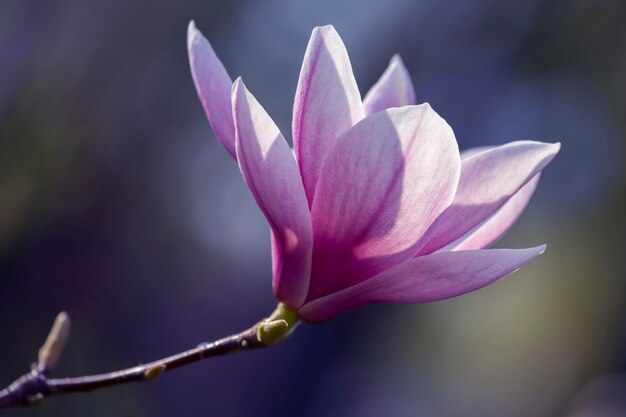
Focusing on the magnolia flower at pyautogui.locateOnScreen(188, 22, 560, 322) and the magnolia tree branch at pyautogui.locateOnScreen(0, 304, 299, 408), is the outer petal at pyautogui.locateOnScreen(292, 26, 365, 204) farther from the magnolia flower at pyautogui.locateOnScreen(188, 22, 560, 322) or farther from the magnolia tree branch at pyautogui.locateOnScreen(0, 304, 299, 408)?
the magnolia tree branch at pyautogui.locateOnScreen(0, 304, 299, 408)

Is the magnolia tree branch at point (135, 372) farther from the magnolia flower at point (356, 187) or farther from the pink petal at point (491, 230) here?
the pink petal at point (491, 230)

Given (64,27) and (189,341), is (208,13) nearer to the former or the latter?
(64,27)

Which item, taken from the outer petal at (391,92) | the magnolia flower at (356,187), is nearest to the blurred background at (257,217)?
the outer petal at (391,92)

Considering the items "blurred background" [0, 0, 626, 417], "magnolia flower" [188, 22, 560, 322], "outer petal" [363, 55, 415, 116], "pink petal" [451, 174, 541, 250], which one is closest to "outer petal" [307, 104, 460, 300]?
"magnolia flower" [188, 22, 560, 322]

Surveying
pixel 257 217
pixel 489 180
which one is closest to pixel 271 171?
pixel 489 180

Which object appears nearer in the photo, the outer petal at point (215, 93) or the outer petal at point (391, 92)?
the outer petal at point (215, 93)

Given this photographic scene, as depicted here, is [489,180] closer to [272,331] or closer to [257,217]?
[272,331]

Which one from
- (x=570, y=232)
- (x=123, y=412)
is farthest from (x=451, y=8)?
(x=123, y=412)
